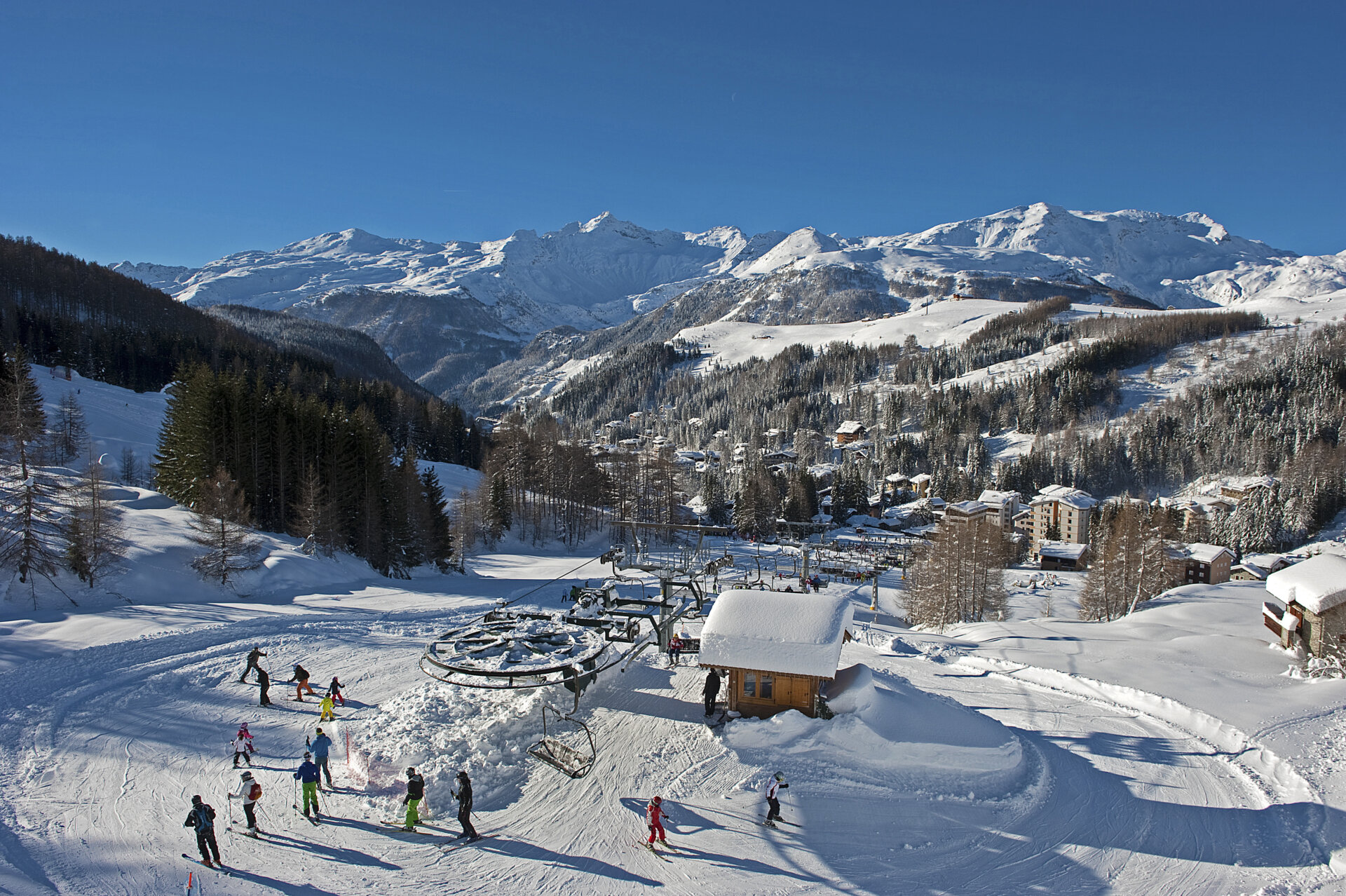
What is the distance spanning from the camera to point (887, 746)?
17.8 m

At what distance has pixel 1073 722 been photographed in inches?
847

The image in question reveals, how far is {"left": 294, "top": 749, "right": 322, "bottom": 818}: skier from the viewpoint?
1345cm

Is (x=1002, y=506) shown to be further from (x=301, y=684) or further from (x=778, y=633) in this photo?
(x=301, y=684)

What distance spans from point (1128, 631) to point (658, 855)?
30.0 metres

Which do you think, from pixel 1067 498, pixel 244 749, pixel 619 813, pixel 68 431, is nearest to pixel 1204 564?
pixel 1067 498

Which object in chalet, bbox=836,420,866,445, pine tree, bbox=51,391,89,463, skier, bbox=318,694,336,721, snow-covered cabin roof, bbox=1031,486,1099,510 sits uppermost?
chalet, bbox=836,420,866,445

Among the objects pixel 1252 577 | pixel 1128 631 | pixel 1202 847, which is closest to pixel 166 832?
pixel 1202 847

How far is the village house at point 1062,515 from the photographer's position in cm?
10469

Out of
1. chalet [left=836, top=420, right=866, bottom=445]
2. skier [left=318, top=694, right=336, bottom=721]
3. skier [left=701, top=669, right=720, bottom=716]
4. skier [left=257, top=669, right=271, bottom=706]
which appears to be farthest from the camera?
chalet [left=836, top=420, right=866, bottom=445]

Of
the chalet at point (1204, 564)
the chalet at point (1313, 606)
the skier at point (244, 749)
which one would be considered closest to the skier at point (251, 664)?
the skier at point (244, 749)

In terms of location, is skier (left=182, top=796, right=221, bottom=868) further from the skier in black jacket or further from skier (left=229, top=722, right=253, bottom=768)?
the skier in black jacket

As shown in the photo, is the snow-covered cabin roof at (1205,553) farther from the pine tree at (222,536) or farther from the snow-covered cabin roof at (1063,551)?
the pine tree at (222,536)

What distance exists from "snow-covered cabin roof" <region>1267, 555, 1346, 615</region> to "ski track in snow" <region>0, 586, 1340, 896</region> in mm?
10390

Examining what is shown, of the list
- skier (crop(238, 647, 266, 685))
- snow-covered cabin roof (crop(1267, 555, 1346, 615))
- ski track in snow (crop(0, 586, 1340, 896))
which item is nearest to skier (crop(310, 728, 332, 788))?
ski track in snow (crop(0, 586, 1340, 896))
